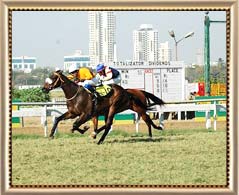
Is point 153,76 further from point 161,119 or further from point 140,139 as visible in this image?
point 140,139

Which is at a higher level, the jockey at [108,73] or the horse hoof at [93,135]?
the jockey at [108,73]

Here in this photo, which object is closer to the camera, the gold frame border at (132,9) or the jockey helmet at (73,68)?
the gold frame border at (132,9)

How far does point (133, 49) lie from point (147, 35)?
193 millimetres

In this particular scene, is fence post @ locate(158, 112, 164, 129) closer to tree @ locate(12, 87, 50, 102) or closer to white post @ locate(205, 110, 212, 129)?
white post @ locate(205, 110, 212, 129)

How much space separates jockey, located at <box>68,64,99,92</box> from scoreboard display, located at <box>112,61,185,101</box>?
0.26 metres

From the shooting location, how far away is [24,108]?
6363 mm

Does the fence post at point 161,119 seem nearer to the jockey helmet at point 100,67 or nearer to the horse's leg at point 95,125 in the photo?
the horse's leg at point 95,125

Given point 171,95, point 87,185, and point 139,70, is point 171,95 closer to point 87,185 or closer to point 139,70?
point 139,70

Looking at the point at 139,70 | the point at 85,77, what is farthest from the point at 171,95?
the point at 85,77

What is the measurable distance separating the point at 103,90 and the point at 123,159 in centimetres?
70

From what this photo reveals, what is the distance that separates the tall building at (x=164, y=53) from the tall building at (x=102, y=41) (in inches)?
17.3

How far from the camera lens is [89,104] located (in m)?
6.57

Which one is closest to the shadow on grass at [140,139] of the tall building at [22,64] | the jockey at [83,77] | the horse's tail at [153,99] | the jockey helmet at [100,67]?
the horse's tail at [153,99]

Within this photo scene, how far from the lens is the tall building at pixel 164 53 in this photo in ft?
20.9
